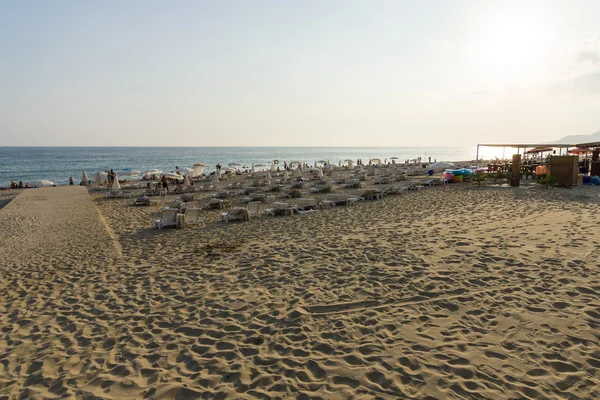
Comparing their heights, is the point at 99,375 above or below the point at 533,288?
below

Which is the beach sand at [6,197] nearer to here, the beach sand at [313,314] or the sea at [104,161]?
the beach sand at [313,314]

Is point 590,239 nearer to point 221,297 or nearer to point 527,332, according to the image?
point 527,332

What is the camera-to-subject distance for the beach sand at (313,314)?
312cm

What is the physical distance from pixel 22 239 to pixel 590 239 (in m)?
13.1

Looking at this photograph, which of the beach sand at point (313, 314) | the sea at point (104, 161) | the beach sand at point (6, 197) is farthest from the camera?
the sea at point (104, 161)

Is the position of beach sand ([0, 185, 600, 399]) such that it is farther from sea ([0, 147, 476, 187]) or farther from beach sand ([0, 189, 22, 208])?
sea ([0, 147, 476, 187])

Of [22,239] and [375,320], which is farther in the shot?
[22,239]

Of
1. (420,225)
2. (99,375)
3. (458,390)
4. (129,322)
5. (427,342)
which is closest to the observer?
A: (458,390)

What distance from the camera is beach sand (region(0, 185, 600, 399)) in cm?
312

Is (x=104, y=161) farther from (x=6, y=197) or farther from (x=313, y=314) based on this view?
(x=313, y=314)

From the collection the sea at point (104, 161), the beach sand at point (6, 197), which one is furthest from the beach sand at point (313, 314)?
the sea at point (104, 161)

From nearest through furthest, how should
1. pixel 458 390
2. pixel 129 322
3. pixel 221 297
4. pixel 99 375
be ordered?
pixel 458 390 < pixel 99 375 < pixel 129 322 < pixel 221 297

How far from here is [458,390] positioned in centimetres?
290

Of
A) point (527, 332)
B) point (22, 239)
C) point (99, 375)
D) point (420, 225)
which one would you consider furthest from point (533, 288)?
point (22, 239)
